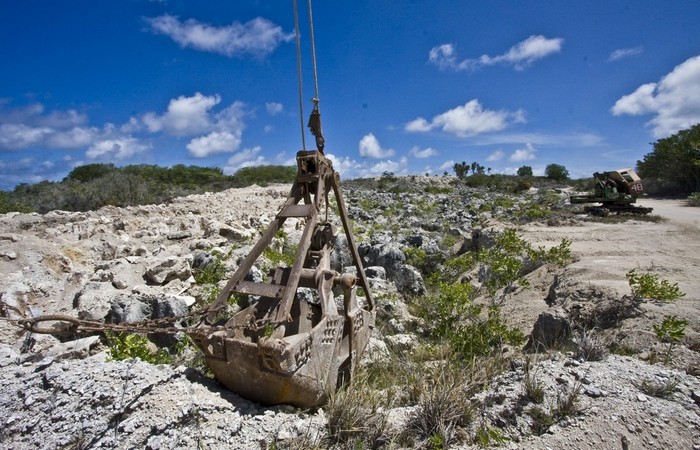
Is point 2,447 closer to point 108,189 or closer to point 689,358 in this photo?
point 689,358

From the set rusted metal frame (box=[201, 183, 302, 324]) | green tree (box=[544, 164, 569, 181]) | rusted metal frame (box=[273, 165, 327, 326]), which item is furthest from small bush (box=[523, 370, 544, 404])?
green tree (box=[544, 164, 569, 181])

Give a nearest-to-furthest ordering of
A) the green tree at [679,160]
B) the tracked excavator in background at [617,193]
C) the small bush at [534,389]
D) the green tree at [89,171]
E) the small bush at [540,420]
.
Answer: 1. the small bush at [540,420]
2. the small bush at [534,389]
3. the tracked excavator in background at [617,193]
4. the green tree at [679,160]
5. the green tree at [89,171]

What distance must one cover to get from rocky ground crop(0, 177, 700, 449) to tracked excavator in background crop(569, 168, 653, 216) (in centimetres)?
386

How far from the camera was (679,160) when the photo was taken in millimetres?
20828

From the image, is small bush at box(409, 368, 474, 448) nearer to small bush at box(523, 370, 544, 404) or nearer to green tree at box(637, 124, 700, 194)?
small bush at box(523, 370, 544, 404)

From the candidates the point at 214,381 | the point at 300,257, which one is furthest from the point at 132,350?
the point at 300,257

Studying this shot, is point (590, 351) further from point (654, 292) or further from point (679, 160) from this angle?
point (679, 160)

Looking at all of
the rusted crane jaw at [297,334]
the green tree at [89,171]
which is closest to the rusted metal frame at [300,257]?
the rusted crane jaw at [297,334]

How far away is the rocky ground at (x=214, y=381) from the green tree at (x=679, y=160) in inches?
592

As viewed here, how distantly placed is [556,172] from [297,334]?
48632 mm

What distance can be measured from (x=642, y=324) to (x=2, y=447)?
18.3ft

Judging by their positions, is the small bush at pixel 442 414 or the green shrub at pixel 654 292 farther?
the green shrub at pixel 654 292

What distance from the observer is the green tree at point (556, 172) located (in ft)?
144

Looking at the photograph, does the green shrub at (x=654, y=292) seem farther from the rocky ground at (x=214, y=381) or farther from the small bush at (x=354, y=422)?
the small bush at (x=354, y=422)
